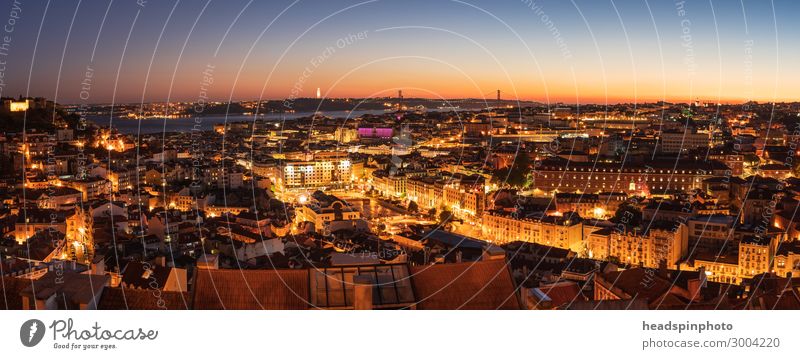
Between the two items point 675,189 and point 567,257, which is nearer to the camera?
point 567,257

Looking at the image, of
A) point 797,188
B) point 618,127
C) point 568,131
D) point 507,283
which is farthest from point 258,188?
point 618,127

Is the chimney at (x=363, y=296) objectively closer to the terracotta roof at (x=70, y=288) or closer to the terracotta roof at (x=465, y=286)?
the terracotta roof at (x=465, y=286)

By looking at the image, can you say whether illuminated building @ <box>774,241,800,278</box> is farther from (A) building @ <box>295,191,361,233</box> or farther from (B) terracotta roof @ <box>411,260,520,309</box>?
(B) terracotta roof @ <box>411,260,520,309</box>

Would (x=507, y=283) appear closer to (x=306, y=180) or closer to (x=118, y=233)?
(x=118, y=233)

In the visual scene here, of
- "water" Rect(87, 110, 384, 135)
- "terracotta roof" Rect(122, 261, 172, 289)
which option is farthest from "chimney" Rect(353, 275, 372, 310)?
"water" Rect(87, 110, 384, 135)

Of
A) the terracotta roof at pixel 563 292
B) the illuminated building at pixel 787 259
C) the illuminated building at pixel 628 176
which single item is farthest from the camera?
the illuminated building at pixel 628 176

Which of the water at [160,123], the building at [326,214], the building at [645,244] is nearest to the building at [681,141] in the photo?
the building at [645,244]

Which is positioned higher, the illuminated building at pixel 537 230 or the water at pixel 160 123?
the water at pixel 160 123
